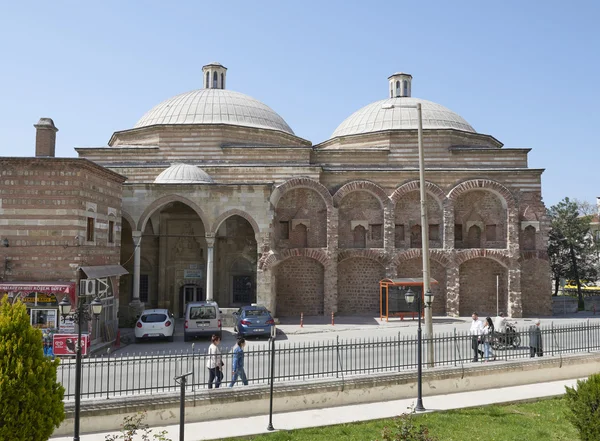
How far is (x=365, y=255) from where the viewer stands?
80.9ft

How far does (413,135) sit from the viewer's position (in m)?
28.0

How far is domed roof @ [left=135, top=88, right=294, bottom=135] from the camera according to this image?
28.4 meters

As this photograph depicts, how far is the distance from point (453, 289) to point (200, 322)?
1302 centimetres

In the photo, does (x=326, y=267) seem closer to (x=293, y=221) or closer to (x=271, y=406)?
(x=293, y=221)

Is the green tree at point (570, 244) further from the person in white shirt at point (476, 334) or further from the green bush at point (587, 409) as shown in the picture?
the green bush at point (587, 409)

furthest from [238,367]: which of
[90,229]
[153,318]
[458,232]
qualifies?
[458,232]

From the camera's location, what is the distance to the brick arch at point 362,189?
24.8m

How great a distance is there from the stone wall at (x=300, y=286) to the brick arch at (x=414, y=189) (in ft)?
16.7

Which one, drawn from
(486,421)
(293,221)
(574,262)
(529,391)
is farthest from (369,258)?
(574,262)

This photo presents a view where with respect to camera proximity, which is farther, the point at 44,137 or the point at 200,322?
the point at 200,322

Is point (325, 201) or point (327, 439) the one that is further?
point (325, 201)

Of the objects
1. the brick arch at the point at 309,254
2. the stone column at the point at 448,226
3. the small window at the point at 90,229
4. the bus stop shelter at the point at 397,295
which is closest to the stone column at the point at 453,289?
the stone column at the point at 448,226

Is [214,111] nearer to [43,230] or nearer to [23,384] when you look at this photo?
[43,230]

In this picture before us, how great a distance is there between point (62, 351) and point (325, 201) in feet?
45.0
